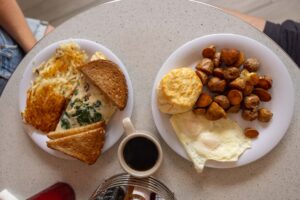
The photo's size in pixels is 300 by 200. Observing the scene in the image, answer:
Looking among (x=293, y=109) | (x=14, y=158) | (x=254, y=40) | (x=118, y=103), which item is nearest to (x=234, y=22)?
(x=254, y=40)

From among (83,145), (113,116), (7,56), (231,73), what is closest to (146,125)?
(113,116)

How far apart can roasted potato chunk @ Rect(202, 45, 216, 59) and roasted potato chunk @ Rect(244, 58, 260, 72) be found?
→ 0.35 feet

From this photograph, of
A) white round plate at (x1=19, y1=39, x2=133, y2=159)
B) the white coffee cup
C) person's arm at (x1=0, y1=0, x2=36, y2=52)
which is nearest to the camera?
the white coffee cup

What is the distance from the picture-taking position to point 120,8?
1282mm

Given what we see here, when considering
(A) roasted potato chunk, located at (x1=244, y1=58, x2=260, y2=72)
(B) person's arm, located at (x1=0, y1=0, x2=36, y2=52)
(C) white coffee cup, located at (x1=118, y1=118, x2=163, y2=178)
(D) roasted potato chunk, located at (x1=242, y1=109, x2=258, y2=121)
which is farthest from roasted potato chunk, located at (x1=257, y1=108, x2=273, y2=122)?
(B) person's arm, located at (x1=0, y1=0, x2=36, y2=52)

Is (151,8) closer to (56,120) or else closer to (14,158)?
(56,120)

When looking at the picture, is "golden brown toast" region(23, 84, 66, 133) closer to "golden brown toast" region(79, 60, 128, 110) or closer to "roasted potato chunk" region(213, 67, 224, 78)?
"golden brown toast" region(79, 60, 128, 110)

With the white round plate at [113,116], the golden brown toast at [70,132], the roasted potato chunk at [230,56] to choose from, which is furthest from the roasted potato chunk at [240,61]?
the golden brown toast at [70,132]

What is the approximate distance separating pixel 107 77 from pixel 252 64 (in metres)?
0.46

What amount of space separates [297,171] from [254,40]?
0.44m

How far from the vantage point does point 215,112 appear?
117 cm

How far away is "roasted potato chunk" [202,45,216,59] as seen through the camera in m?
1.20

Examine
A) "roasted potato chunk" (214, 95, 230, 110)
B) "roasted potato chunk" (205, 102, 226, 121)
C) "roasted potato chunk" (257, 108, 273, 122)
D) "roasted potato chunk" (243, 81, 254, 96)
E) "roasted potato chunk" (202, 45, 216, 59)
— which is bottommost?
"roasted potato chunk" (257, 108, 273, 122)

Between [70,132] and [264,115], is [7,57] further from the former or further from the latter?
[264,115]
